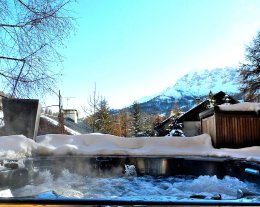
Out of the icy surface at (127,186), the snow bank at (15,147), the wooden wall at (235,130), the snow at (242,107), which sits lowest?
the icy surface at (127,186)

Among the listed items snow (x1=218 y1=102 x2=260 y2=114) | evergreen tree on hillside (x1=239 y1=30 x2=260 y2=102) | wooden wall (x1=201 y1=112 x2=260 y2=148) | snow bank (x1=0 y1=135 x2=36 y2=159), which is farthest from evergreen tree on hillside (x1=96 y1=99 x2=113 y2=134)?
snow bank (x1=0 y1=135 x2=36 y2=159)

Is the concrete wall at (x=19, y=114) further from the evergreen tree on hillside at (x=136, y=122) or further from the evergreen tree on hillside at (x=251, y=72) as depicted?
the evergreen tree on hillside at (x=136, y=122)

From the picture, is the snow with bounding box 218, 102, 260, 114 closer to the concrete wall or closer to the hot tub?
the hot tub

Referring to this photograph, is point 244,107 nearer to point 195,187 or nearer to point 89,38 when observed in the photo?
point 195,187

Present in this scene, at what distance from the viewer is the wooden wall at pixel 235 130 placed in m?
5.51

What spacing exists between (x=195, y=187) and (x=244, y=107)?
9.58ft

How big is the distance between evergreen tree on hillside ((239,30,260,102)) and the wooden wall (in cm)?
1428

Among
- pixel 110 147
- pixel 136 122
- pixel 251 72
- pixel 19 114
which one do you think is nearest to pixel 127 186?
pixel 110 147

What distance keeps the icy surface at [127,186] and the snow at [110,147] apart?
16.9 inches

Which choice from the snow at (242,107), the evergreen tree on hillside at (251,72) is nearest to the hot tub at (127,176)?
the snow at (242,107)

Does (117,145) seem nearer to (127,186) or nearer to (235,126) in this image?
(127,186)

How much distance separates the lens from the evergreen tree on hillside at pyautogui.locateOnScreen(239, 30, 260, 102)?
1903 centimetres

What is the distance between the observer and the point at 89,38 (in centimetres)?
680

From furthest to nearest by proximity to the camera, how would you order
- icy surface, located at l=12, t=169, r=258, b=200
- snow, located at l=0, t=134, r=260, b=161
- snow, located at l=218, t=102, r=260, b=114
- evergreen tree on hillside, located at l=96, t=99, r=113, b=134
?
evergreen tree on hillside, located at l=96, t=99, r=113, b=134 < snow, located at l=218, t=102, r=260, b=114 < snow, located at l=0, t=134, r=260, b=161 < icy surface, located at l=12, t=169, r=258, b=200
